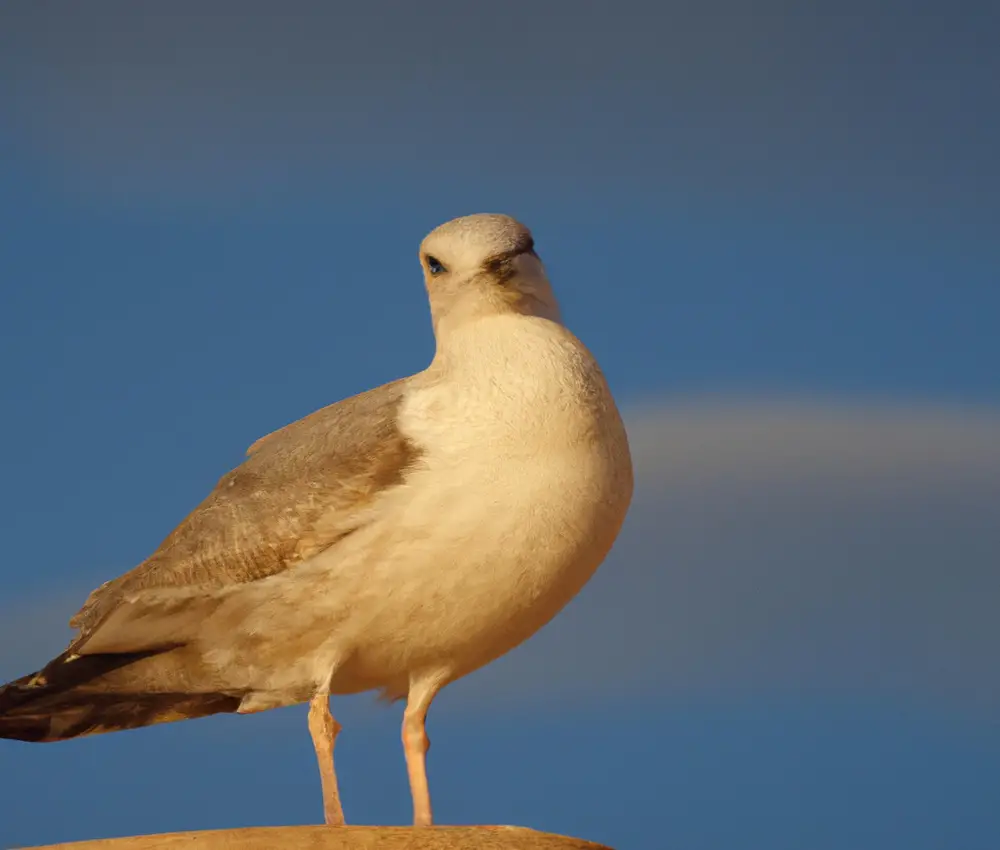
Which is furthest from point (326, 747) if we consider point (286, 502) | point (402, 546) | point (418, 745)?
point (286, 502)

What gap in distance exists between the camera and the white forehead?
23.1ft

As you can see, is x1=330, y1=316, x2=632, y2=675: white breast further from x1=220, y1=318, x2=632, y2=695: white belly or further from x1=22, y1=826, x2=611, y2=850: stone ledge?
x1=22, y1=826, x2=611, y2=850: stone ledge

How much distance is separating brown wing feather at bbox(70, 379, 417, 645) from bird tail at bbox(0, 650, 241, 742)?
0.60 ft

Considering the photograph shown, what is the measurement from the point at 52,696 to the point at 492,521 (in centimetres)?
203

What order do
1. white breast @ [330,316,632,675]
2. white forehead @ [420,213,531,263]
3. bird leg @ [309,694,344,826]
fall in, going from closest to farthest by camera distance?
white breast @ [330,316,632,675] → bird leg @ [309,694,344,826] → white forehead @ [420,213,531,263]

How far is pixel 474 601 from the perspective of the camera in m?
6.77

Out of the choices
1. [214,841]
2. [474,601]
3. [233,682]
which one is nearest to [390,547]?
[474,601]

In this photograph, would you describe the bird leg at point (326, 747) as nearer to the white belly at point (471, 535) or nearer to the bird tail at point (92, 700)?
the white belly at point (471, 535)

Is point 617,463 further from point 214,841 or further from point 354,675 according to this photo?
point 214,841

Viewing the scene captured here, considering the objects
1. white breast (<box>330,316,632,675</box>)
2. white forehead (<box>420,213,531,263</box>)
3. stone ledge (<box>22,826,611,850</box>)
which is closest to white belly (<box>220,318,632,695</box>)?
white breast (<box>330,316,632,675</box>)

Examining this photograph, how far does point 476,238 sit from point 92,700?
98.5 inches

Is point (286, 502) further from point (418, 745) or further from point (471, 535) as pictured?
point (418, 745)

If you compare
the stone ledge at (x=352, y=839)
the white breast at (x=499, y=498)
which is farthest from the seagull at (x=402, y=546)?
the stone ledge at (x=352, y=839)

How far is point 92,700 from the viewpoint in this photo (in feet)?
23.5
